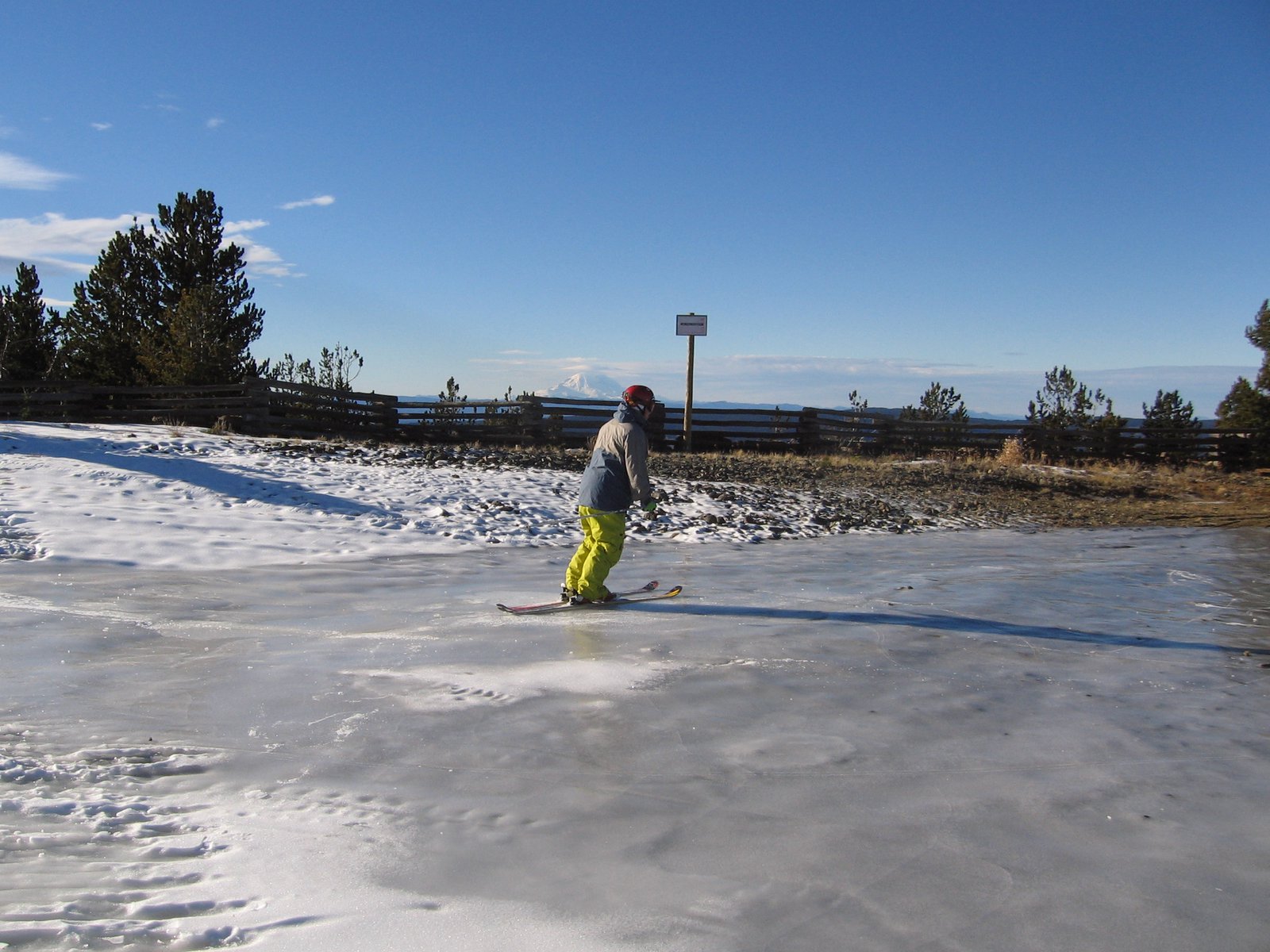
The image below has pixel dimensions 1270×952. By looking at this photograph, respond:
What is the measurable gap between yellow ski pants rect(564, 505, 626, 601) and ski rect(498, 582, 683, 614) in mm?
97

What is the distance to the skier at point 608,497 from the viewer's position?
7.39m

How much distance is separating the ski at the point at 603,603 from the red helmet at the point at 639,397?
1.48 meters

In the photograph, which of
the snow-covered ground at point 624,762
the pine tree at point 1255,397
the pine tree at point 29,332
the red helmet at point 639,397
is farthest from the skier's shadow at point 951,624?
the pine tree at point 29,332

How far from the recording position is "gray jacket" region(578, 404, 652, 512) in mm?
7383

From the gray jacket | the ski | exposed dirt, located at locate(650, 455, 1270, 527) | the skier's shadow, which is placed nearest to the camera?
the skier's shadow

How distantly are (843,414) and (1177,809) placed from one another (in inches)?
871

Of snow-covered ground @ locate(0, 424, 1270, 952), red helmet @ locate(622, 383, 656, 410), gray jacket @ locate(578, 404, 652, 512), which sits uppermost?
red helmet @ locate(622, 383, 656, 410)

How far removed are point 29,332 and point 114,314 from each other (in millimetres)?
3979

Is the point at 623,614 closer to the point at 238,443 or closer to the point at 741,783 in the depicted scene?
the point at 741,783

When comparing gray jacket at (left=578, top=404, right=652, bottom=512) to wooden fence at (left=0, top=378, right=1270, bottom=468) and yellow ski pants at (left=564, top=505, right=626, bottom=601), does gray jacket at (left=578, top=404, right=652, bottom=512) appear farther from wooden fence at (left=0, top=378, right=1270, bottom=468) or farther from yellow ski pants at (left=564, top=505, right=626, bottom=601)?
wooden fence at (left=0, top=378, right=1270, bottom=468)

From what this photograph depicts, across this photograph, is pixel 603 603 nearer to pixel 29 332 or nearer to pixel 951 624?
pixel 951 624

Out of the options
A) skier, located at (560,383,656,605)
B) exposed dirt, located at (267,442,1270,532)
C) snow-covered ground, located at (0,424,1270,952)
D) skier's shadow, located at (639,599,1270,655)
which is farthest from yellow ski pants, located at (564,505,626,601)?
exposed dirt, located at (267,442,1270,532)

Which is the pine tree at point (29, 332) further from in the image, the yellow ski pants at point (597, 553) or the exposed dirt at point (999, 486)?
the yellow ski pants at point (597, 553)

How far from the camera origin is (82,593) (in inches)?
293
